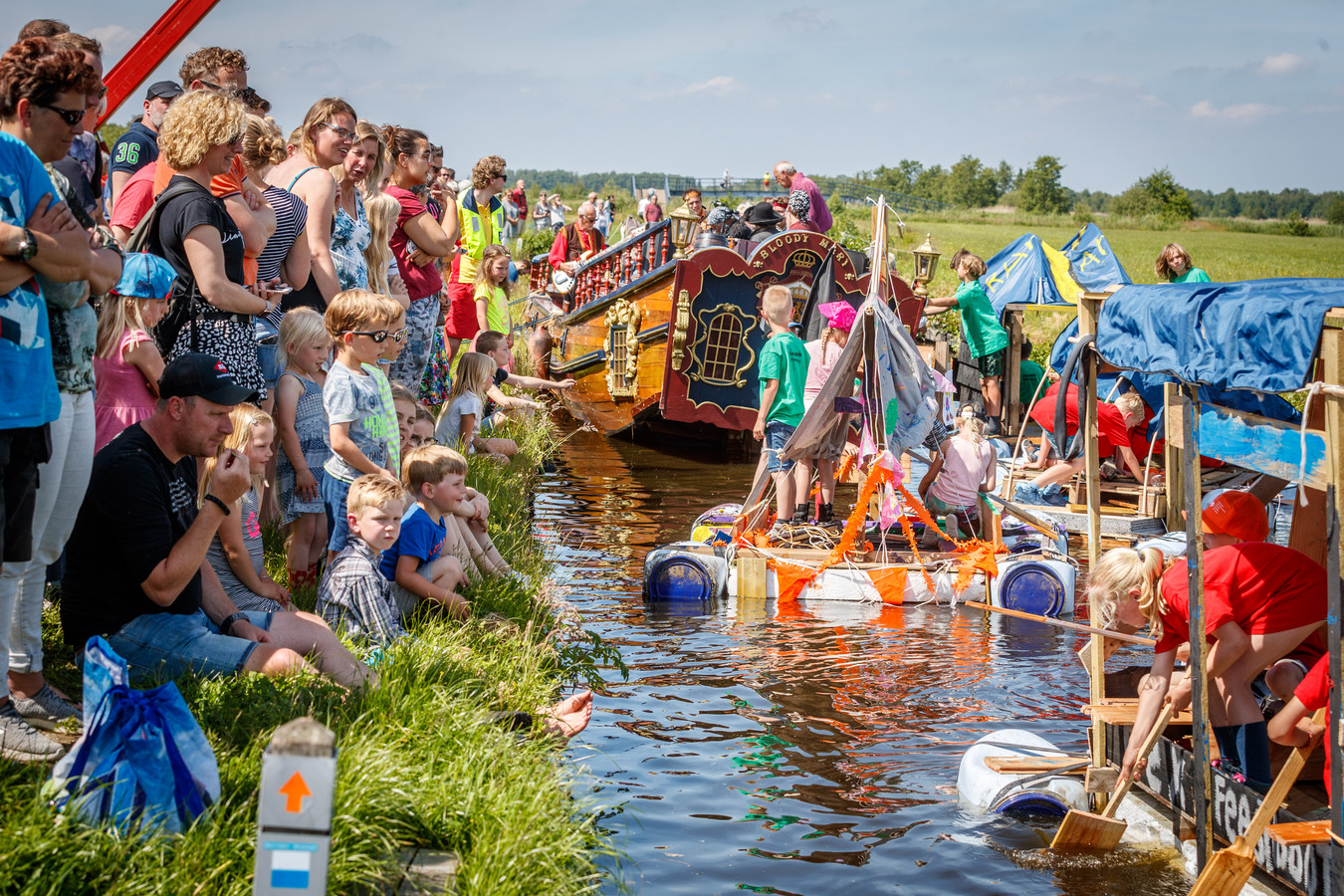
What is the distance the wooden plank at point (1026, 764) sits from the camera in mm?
5500

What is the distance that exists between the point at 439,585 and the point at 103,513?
7.06 feet

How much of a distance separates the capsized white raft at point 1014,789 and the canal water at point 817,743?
0.26 feet

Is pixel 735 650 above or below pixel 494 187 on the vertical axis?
below

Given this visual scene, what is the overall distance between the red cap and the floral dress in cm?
484

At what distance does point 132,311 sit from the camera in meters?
4.87

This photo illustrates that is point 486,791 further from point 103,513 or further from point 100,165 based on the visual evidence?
point 100,165

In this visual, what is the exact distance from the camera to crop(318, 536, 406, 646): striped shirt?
18.2ft

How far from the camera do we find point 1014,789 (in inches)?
211

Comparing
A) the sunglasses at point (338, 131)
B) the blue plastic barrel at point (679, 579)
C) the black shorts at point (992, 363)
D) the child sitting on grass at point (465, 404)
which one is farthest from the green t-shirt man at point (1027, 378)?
the sunglasses at point (338, 131)

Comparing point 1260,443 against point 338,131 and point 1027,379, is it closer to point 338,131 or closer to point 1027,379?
point 338,131

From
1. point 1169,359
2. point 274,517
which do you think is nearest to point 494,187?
point 274,517

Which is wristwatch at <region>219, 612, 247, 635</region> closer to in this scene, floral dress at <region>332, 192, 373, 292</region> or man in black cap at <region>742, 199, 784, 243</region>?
floral dress at <region>332, 192, 373, 292</region>

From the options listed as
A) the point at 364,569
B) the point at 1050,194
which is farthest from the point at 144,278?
the point at 1050,194

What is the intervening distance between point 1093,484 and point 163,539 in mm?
3812
